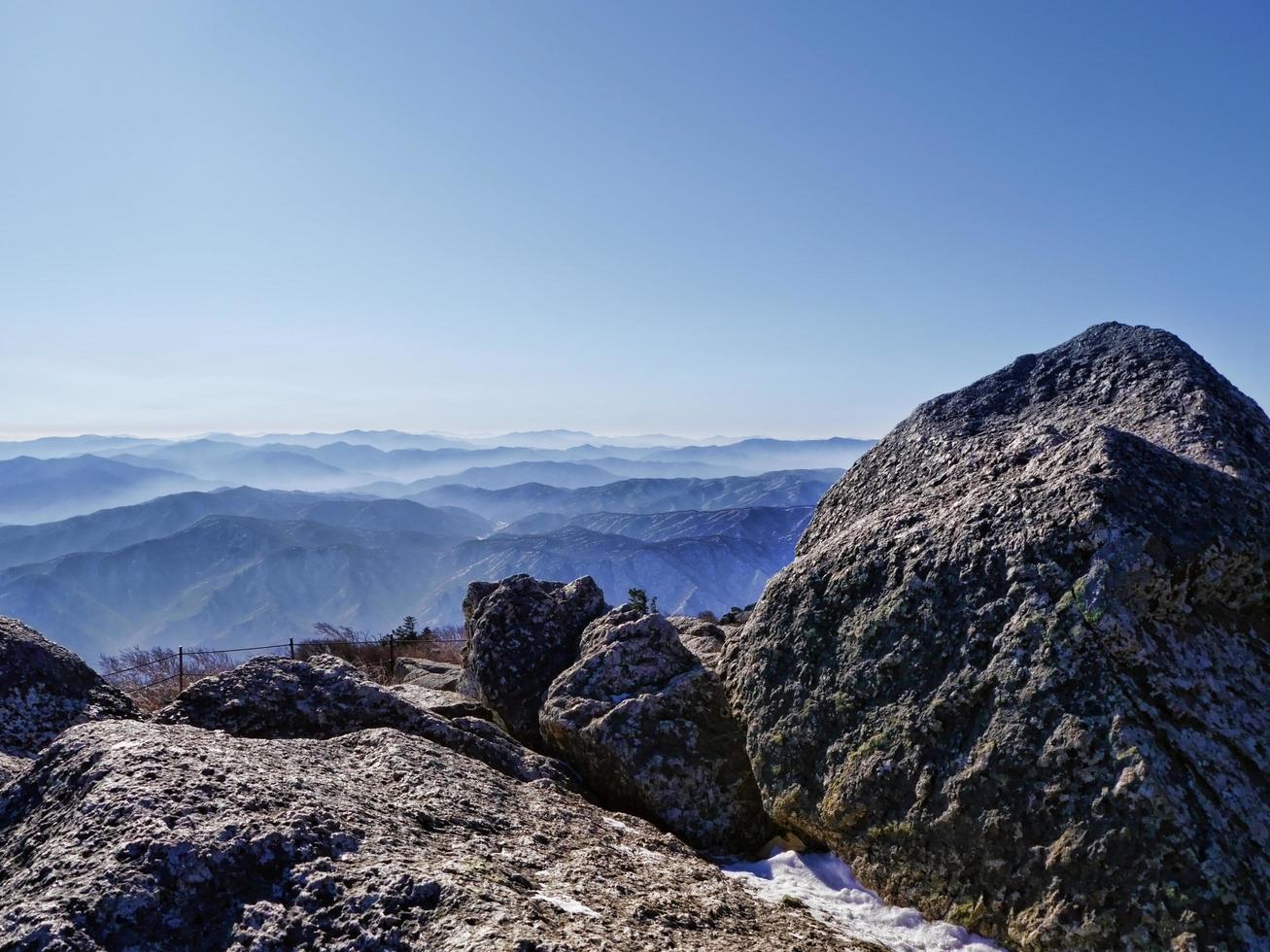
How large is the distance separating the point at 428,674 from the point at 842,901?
42.9 ft

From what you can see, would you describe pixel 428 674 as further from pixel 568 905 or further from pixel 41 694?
pixel 568 905

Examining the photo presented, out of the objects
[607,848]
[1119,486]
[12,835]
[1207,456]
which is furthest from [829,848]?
[12,835]

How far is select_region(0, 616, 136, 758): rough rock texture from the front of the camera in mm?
7551

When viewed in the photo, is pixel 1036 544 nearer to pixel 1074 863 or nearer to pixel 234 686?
pixel 1074 863

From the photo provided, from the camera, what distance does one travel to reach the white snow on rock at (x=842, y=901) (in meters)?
5.11

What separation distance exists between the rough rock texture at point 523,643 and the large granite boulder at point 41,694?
3931mm

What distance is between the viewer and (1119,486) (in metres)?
5.97

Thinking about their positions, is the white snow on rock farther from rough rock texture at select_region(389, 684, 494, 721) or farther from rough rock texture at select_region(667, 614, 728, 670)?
rough rock texture at select_region(389, 684, 494, 721)

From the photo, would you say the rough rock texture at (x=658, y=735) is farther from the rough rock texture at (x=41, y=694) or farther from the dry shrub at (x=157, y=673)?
the dry shrub at (x=157, y=673)

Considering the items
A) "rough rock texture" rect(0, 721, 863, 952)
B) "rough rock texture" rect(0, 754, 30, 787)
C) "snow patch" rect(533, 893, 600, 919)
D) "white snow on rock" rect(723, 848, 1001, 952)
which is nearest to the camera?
"rough rock texture" rect(0, 721, 863, 952)

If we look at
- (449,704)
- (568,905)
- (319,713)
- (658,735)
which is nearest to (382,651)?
(449,704)

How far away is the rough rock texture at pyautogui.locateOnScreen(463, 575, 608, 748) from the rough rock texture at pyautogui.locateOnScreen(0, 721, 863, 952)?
3476mm

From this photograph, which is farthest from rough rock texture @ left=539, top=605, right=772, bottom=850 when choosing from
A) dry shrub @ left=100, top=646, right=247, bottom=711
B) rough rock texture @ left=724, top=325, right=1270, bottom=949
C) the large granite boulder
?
dry shrub @ left=100, top=646, right=247, bottom=711

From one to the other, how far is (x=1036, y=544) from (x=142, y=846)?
20.4 feet
